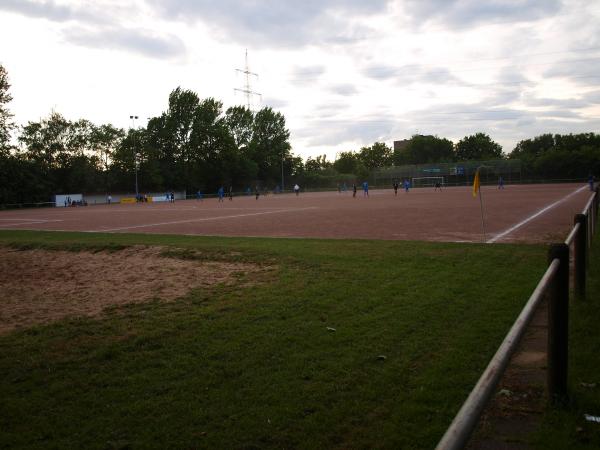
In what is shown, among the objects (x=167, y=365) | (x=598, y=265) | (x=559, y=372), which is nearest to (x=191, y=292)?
(x=167, y=365)

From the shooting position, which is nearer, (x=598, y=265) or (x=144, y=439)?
(x=144, y=439)

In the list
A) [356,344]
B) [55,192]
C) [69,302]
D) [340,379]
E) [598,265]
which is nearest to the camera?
[340,379]

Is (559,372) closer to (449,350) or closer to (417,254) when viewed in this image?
(449,350)

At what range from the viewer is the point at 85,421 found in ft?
12.5

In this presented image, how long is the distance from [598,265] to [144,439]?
8.73 meters

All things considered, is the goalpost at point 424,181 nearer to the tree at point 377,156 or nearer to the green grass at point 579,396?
the tree at point 377,156

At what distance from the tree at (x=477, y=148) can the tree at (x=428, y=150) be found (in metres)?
2.60

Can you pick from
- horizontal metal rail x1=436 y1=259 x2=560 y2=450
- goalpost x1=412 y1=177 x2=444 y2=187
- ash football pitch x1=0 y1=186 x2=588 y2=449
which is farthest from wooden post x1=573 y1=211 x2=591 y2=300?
goalpost x1=412 y1=177 x2=444 y2=187

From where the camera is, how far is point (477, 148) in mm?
135625

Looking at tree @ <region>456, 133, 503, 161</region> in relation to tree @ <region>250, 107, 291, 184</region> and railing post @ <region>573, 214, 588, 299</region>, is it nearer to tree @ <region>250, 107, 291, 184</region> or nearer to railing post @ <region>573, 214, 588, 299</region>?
tree @ <region>250, 107, 291, 184</region>

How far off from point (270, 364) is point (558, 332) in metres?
2.63

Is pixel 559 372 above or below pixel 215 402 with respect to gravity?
above

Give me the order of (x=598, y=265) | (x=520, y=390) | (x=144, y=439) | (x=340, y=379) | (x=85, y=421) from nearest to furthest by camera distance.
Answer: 1. (x=144, y=439)
2. (x=85, y=421)
3. (x=520, y=390)
4. (x=340, y=379)
5. (x=598, y=265)

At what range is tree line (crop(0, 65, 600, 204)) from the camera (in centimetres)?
7362
